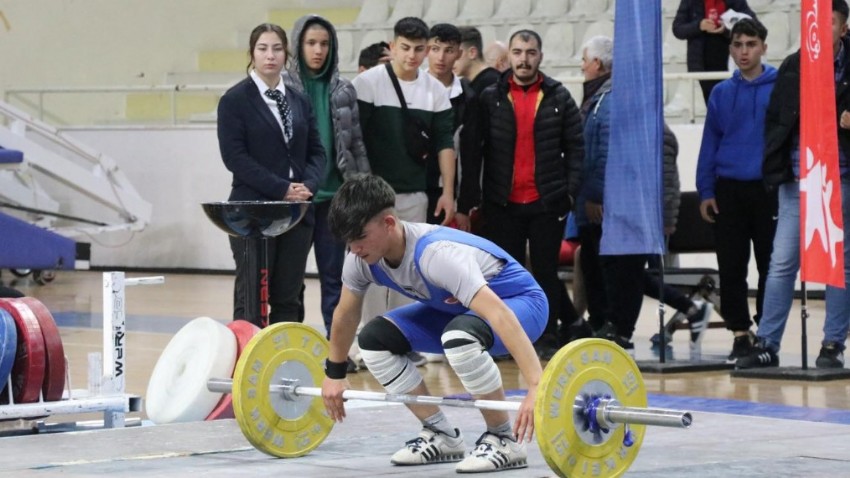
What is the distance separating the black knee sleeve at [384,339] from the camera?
4762mm

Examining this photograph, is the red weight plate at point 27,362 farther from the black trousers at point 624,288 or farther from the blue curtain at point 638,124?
the black trousers at point 624,288

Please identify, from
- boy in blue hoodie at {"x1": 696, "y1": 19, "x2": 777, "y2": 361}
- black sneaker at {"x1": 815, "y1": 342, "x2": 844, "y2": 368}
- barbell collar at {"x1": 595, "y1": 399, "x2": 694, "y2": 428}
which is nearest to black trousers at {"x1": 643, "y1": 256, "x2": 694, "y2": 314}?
boy in blue hoodie at {"x1": 696, "y1": 19, "x2": 777, "y2": 361}

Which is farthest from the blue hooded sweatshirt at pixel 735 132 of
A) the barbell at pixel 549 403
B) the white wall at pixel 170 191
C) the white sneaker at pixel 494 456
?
the white wall at pixel 170 191

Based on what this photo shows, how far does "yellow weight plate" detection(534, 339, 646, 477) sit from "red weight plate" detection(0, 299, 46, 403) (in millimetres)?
2183

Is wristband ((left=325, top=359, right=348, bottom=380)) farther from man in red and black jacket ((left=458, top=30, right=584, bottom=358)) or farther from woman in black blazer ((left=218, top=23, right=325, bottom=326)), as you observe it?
man in red and black jacket ((left=458, top=30, right=584, bottom=358))

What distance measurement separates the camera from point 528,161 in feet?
25.9

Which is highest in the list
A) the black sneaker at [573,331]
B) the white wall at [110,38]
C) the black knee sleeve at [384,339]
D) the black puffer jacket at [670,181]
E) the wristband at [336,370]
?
the white wall at [110,38]

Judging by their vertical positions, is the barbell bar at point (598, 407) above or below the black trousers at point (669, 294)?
below

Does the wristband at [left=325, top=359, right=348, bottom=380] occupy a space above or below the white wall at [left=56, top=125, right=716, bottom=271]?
below

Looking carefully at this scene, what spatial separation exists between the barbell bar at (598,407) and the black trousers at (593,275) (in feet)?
11.7

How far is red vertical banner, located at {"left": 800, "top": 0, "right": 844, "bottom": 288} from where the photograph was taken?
22.6 feet

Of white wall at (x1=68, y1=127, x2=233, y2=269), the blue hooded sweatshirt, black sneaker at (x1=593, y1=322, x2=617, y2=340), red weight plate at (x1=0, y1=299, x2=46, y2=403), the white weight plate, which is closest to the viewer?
red weight plate at (x1=0, y1=299, x2=46, y2=403)

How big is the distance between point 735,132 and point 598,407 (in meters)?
3.84

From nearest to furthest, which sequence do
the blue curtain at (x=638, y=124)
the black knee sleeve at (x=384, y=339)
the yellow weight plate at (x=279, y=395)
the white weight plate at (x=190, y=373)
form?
1. the black knee sleeve at (x=384, y=339)
2. the yellow weight plate at (x=279, y=395)
3. the white weight plate at (x=190, y=373)
4. the blue curtain at (x=638, y=124)
